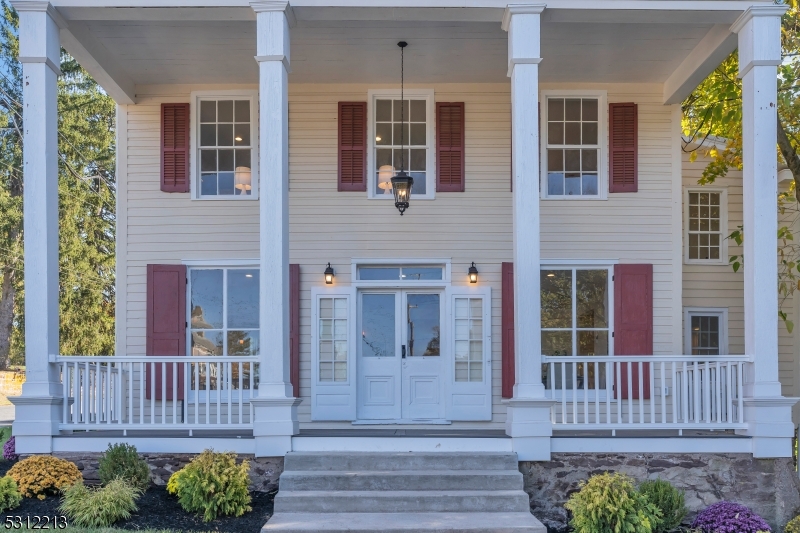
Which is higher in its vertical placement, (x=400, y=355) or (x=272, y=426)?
(x=400, y=355)

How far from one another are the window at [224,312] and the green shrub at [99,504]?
119 inches

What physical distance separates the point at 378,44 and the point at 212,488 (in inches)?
188

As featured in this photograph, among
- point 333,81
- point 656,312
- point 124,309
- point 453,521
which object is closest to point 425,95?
point 333,81

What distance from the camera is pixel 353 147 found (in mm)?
9547

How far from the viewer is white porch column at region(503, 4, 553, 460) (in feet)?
23.4

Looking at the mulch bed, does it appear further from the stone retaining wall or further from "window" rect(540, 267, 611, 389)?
"window" rect(540, 267, 611, 389)

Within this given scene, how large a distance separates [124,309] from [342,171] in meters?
3.06

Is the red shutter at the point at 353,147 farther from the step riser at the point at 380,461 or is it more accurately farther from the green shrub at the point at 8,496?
the green shrub at the point at 8,496

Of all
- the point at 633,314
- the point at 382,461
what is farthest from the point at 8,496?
the point at 633,314

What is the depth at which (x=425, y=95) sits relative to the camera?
965 centimetres

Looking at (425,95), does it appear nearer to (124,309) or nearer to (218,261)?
(218,261)

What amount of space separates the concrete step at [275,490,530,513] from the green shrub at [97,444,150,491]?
1265mm

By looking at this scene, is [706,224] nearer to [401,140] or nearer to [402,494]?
[401,140]

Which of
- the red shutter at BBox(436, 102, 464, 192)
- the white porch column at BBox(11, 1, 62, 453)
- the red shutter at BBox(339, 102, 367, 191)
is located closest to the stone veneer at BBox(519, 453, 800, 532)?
the red shutter at BBox(436, 102, 464, 192)
